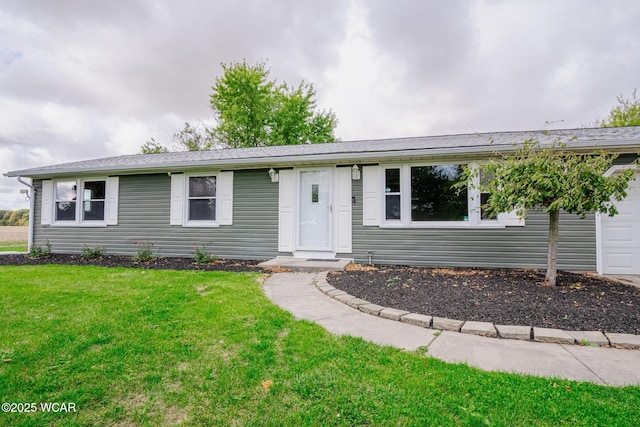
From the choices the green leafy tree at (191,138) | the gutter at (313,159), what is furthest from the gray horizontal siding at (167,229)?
the green leafy tree at (191,138)

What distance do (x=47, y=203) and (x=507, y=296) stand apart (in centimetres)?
1120

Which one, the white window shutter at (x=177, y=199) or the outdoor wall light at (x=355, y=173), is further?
the white window shutter at (x=177, y=199)

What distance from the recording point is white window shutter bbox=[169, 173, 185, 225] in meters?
7.25

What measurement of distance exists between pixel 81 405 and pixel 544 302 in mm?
4355

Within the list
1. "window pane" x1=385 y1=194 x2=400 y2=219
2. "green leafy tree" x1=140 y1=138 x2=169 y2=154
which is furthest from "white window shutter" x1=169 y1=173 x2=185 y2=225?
"green leafy tree" x1=140 y1=138 x2=169 y2=154

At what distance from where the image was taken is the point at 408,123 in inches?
618

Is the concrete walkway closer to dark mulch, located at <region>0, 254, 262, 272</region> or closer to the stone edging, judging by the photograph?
the stone edging

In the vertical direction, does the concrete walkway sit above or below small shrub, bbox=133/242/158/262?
below

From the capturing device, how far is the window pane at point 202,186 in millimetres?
7234

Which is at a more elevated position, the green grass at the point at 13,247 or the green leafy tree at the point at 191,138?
the green leafy tree at the point at 191,138

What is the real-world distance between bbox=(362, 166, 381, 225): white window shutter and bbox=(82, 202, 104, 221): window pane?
724cm

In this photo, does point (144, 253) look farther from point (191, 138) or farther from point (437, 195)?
point (191, 138)

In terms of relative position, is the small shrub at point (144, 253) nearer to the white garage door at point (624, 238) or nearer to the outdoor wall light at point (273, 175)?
the outdoor wall light at point (273, 175)

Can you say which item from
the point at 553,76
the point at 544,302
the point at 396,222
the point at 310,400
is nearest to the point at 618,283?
the point at 544,302
